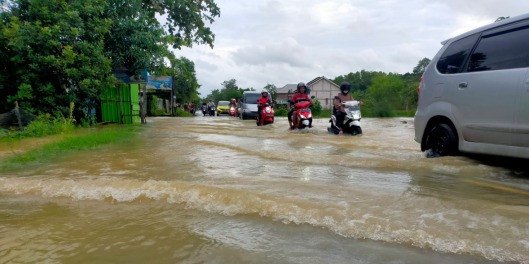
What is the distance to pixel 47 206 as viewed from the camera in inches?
126

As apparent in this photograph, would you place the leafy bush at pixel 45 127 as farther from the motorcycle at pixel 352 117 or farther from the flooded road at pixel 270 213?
the motorcycle at pixel 352 117

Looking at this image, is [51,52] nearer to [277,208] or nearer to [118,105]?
[118,105]

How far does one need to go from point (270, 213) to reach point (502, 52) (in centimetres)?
306

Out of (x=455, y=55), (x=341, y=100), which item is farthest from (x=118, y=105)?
(x=455, y=55)

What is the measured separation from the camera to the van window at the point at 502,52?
3752mm

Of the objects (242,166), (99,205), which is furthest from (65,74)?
(99,205)

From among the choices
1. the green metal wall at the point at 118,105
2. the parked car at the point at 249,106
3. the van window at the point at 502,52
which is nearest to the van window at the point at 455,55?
the van window at the point at 502,52

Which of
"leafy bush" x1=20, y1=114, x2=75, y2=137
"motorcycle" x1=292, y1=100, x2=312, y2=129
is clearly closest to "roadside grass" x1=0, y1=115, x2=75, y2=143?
"leafy bush" x1=20, y1=114, x2=75, y2=137

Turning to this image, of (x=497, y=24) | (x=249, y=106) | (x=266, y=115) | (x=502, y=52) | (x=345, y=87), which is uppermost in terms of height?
(x=497, y=24)

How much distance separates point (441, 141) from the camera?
15.9 ft

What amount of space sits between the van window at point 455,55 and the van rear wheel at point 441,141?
0.70 m

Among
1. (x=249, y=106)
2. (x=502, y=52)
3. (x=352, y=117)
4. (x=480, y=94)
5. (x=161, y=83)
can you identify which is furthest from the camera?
(x=161, y=83)

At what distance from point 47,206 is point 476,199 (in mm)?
3504

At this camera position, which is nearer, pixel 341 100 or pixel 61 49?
pixel 341 100
